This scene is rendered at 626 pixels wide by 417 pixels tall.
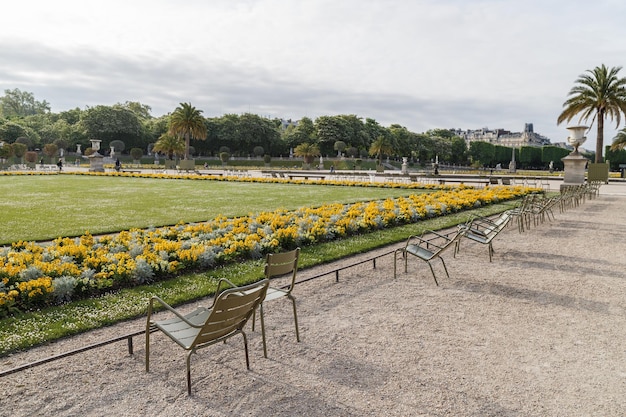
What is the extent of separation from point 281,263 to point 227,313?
3.92ft

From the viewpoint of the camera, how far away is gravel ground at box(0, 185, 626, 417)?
341 centimetres

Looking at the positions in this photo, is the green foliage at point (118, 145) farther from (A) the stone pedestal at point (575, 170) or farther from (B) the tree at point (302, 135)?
(A) the stone pedestal at point (575, 170)

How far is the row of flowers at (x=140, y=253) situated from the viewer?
5.61 metres

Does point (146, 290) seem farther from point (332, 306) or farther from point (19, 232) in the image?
point (19, 232)

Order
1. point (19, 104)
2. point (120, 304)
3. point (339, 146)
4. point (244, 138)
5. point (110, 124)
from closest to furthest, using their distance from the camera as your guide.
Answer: point (120, 304) → point (110, 124) → point (339, 146) → point (244, 138) → point (19, 104)

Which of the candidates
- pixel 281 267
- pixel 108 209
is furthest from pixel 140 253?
pixel 108 209

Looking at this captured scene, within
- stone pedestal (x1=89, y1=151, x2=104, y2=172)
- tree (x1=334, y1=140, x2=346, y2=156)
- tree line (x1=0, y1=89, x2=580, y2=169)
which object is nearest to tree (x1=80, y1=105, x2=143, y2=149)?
tree line (x1=0, y1=89, x2=580, y2=169)

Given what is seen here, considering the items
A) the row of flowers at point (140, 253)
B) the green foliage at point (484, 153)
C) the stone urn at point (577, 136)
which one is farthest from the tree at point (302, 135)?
the row of flowers at point (140, 253)

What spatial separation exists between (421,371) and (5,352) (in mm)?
3727

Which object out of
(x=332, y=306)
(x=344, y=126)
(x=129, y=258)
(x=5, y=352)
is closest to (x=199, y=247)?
(x=129, y=258)

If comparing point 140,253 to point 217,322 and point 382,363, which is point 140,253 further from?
point 382,363

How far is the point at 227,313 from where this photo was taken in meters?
3.52

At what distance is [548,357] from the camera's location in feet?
14.0

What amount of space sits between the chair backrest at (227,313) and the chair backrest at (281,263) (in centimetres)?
63
